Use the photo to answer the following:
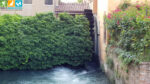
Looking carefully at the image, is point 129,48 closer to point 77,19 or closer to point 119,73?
point 119,73

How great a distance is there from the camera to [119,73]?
9055 mm

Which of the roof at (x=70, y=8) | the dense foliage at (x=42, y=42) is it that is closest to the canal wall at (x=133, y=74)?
the dense foliage at (x=42, y=42)

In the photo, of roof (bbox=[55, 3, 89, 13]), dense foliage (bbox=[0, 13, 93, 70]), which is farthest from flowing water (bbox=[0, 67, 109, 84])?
roof (bbox=[55, 3, 89, 13])

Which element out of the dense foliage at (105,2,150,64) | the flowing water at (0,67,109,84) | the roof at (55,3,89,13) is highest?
the roof at (55,3,89,13)

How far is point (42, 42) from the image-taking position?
15516 mm

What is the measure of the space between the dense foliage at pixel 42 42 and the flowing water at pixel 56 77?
49 centimetres

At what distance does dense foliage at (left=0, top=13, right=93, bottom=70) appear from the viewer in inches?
597

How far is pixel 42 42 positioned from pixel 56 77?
2.63 m

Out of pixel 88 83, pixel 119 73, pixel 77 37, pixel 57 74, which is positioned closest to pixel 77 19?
pixel 77 37

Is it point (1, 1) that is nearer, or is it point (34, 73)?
point (1, 1)

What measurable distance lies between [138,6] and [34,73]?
7.33 m

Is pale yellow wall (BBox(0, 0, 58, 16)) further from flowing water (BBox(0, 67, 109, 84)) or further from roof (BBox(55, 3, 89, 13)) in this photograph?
flowing water (BBox(0, 67, 109, 84))

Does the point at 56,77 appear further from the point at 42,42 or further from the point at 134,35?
the point at 134,35

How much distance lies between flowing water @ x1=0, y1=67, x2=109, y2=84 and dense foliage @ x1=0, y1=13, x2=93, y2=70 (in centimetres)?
49
